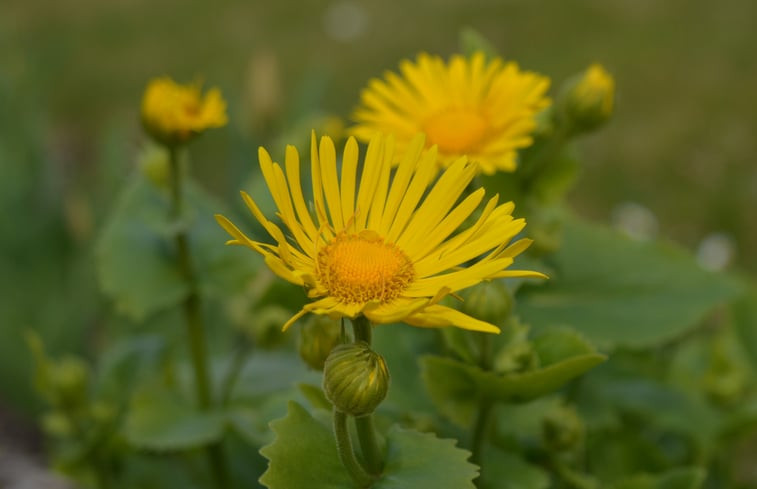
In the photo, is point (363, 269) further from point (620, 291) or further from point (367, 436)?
point (620, 291)

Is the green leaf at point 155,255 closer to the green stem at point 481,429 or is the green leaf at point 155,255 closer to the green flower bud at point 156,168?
the green flower bud at point 156,168

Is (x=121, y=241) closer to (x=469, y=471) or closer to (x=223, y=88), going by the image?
(x=469, y=471)

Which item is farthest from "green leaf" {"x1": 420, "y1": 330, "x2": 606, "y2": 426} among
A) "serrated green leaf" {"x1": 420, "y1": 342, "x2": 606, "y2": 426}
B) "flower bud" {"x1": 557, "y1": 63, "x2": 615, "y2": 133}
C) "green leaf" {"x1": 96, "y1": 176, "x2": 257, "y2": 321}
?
"green leaf" {"x1": 96, "y1": 176, "x2": 257, "y2": 321}

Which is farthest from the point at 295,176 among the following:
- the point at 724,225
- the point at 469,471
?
the point at 724,225

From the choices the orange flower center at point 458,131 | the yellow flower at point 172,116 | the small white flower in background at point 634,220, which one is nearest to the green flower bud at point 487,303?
the orange flower center at point 458,131

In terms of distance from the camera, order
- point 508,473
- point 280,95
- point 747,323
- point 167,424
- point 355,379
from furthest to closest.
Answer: point 280,95 → point 747,323 → point 167,424 → point 508,473 → point 355,379

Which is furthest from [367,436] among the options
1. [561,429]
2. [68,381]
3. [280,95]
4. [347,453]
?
[280,95]
